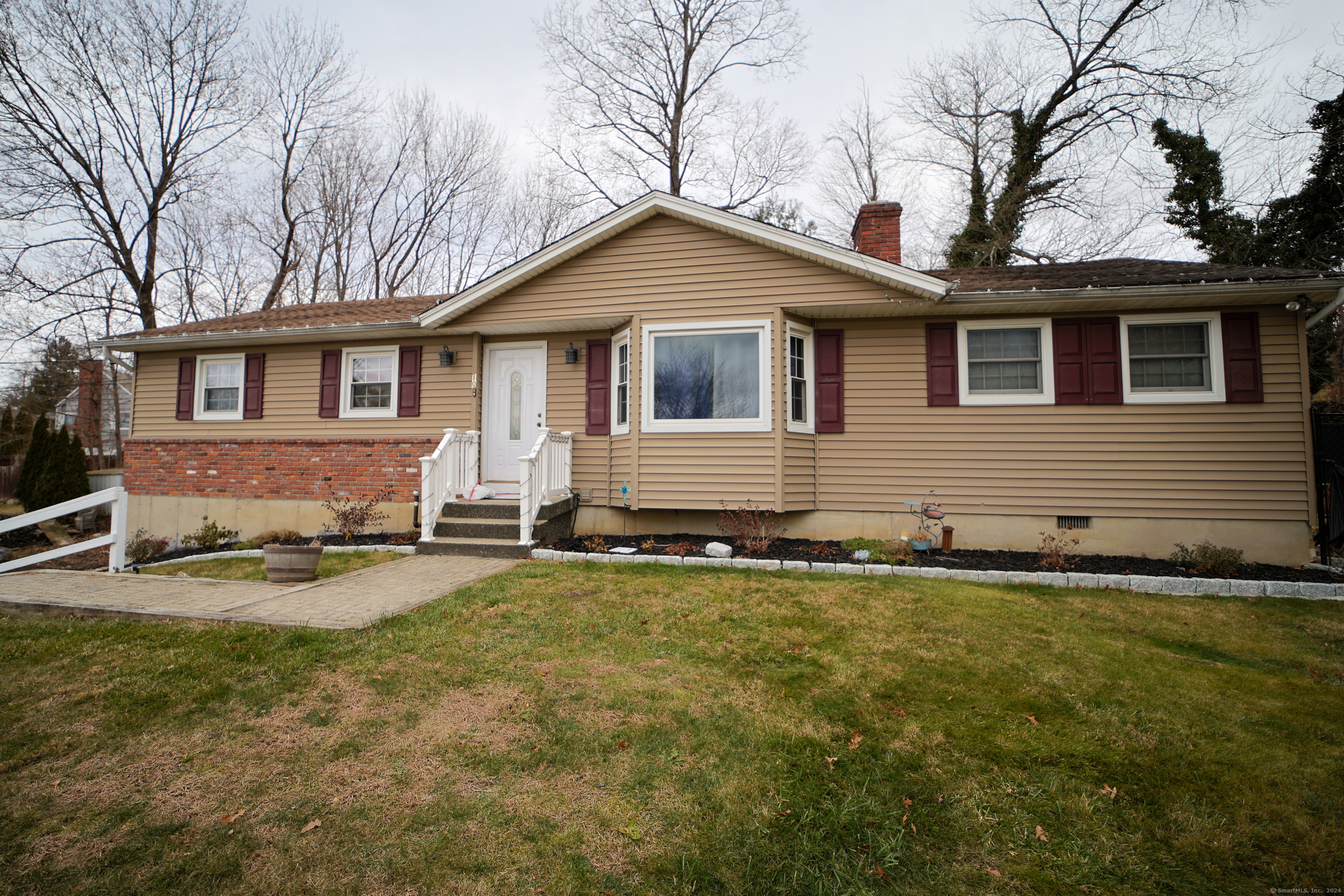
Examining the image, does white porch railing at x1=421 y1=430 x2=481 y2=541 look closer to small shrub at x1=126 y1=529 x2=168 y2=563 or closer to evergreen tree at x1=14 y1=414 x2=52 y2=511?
small shrub at x1=126 y1=529 x2=168 y2=563

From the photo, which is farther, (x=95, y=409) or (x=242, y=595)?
(x=95, y=409)

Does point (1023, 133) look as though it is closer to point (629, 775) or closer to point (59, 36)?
point (629, 775)

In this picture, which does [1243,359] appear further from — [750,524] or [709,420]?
[709,420]

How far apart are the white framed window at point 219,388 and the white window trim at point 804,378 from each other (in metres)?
9.91

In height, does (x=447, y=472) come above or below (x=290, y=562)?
above

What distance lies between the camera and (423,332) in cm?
995

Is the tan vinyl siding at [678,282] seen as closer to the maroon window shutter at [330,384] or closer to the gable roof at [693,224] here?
the gable roof at [693,224]

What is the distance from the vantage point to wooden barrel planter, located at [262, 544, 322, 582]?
20.4 feet

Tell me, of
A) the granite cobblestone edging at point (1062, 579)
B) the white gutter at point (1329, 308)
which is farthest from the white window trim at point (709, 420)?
the white gutter at point (1329, 308)

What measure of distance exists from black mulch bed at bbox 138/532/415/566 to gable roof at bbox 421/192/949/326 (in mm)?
3378

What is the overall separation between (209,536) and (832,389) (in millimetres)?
9868

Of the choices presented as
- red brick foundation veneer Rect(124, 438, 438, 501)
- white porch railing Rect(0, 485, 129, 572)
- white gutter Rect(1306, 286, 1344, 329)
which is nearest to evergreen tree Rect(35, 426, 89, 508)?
red brick foundation veneer Rect(124, 438, 438, 501)

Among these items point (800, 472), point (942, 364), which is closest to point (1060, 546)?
point (942, 364)

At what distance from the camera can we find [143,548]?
31.7 ft
